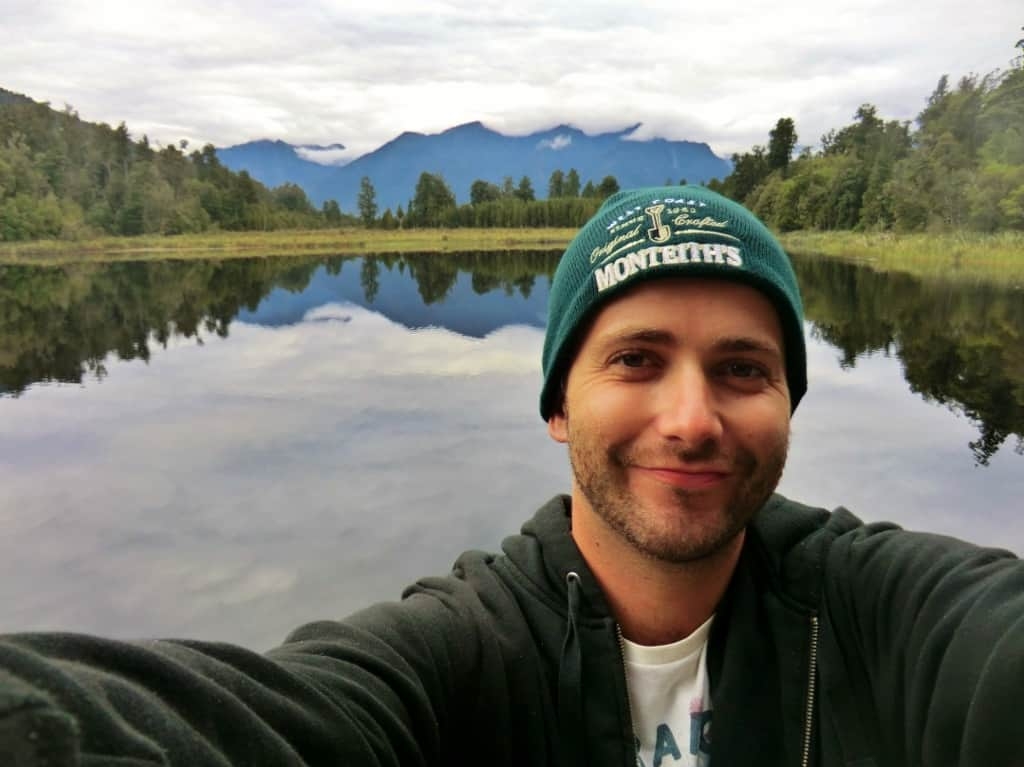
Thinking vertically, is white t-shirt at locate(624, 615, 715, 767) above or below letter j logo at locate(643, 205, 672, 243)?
below

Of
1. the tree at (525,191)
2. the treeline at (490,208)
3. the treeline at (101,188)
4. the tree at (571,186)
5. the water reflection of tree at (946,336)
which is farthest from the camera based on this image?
the tree at (571,186)

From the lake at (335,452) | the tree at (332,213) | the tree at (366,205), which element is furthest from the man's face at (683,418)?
the tree at (332,213)

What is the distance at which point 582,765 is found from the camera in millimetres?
1601

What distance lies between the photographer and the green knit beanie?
170cm

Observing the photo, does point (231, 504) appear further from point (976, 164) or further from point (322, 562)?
point (976, 164)

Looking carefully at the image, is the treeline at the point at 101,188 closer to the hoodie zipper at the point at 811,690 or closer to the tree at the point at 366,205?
the tree at the point at 366,205

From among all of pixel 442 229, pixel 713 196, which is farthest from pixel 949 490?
pixel 442 229

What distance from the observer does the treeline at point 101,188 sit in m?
75.8

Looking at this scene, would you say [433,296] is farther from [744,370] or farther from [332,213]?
[332,213]

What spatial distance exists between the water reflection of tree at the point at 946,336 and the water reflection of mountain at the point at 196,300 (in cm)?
977

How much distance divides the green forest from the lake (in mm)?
28007

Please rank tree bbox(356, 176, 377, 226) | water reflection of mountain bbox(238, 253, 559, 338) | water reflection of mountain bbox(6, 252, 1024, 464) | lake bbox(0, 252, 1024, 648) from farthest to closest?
tree bbox(356, 176, 377, 226), water reflection of mountain bbox(238, 253, 559, 338), water reflection of mountain bbox(6, 252, 1024, 464), lake bbox(0, 252, 1024, 648)

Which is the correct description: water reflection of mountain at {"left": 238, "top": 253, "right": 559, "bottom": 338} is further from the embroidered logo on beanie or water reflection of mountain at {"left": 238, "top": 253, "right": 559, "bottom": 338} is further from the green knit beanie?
the embroidered logo on beanie

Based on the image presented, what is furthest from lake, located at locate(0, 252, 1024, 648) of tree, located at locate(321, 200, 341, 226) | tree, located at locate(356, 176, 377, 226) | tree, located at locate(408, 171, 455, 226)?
tree, located at locate(321, 200, 341, 226)
